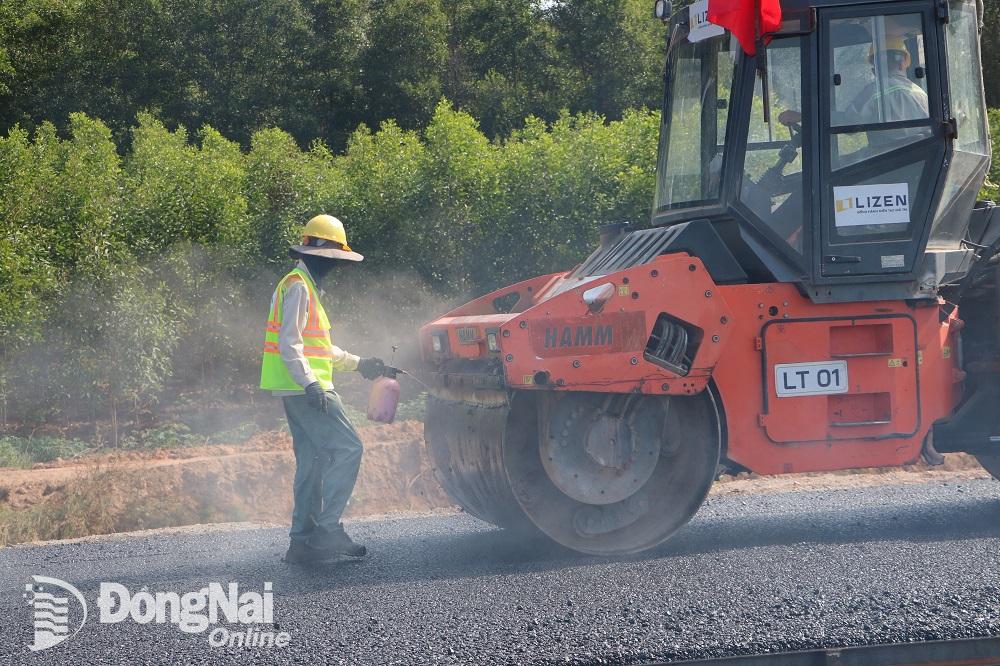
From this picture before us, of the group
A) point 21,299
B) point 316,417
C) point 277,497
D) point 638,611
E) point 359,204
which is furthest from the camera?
point 359,204

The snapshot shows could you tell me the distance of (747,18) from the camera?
5.48 metres

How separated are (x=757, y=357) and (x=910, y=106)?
149cm

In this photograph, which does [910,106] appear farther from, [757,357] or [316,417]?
[316,417]

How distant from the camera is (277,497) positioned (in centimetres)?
990

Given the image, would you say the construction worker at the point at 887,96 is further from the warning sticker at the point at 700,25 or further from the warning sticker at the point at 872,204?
the warning sticker at the point at 700,25

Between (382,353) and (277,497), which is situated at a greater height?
(382,353)

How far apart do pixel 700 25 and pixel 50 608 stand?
4.29 metres

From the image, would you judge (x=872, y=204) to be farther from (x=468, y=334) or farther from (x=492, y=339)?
A: (x=468, y=334)

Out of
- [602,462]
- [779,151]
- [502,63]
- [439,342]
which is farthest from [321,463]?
[502,63]

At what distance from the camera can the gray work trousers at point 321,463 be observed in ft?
18.7

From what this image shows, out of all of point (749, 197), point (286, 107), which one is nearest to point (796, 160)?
point (749, 197)

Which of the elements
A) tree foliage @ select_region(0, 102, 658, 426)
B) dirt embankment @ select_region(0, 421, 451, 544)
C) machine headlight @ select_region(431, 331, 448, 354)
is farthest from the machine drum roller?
tree foliage @ select_region(0, 102, 658, 426)

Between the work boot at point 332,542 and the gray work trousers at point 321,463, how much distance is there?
3cm

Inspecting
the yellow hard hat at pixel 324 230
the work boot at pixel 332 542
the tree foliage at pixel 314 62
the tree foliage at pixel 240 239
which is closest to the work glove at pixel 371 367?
the yellow hard hat at pixel 324 230
